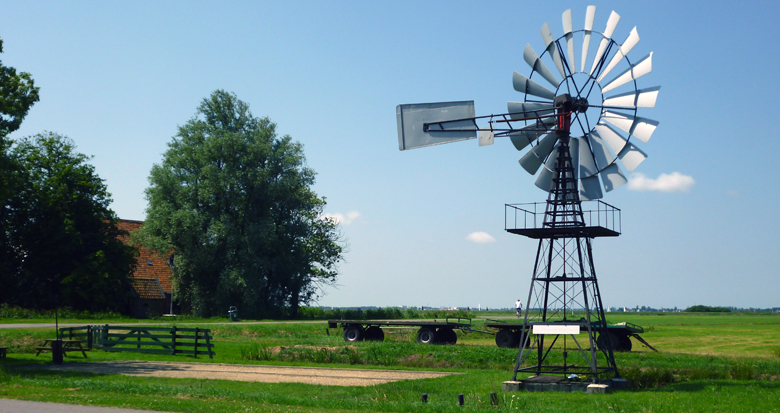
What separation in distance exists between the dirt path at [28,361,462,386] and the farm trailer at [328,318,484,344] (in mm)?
11468

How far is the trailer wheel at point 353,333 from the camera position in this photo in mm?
37906

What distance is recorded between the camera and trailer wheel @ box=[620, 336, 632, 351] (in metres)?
32.2

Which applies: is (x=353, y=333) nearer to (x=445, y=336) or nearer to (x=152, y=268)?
(x=445, y=336)

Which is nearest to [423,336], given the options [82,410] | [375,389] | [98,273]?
[375,389]

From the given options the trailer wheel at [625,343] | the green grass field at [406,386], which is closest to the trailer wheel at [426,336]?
the green grass field at [406,386]

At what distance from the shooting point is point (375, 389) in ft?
A: 59.8

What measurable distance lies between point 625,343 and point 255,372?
18.8 m

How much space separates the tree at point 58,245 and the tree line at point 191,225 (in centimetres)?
9

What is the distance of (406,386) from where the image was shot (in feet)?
62.2

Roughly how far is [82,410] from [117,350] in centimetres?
1925

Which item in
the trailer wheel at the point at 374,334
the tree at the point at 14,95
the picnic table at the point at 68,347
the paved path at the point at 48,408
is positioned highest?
the tree at the point at 14,95

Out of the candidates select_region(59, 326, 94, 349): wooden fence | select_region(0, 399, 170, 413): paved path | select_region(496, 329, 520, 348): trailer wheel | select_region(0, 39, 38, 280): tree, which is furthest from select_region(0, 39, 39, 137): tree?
select_region(496, 329, 520, 348): trailer wheel

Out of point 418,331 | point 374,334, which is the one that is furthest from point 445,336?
point 374,334

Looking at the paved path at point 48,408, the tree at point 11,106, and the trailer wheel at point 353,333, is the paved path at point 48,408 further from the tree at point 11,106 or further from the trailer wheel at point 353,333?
the trailer wheel at point 353,333
